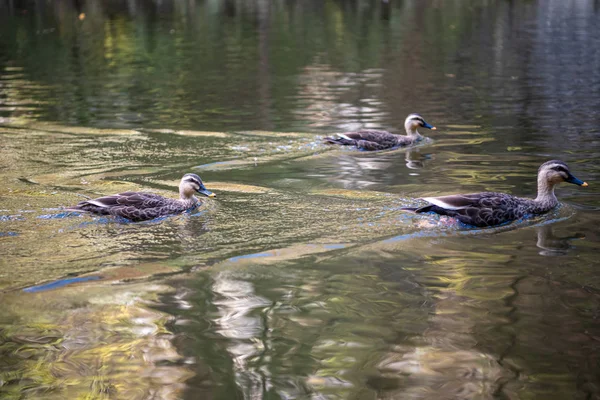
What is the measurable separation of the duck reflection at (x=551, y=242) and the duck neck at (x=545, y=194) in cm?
67

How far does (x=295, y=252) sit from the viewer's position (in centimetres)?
938

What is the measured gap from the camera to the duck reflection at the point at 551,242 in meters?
9.32

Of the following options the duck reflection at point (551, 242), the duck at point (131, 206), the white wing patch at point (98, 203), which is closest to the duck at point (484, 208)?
the duck reflection at point (551, 242)

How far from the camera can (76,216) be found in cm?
1067

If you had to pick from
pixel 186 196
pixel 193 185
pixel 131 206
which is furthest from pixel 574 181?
pixel 131 206

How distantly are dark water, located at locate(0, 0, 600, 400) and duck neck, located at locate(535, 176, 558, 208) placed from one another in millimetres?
172

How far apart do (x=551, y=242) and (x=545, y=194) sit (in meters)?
1.43

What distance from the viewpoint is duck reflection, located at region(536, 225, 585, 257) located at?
932 cm

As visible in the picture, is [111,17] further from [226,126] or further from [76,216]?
[76,216]

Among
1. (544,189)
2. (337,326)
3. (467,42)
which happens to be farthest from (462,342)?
(467,42)

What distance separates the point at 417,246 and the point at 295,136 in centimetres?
713

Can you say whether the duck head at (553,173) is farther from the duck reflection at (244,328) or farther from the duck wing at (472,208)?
the duck reflection at (244,328)

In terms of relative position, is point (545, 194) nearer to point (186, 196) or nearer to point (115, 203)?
point (186, 196)

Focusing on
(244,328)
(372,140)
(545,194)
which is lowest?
(244,328)
